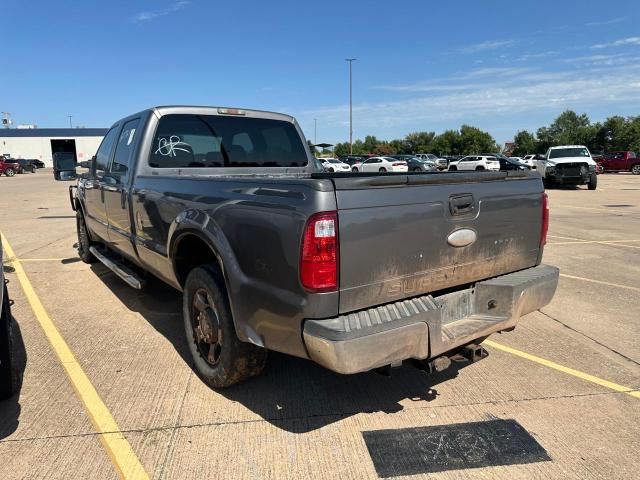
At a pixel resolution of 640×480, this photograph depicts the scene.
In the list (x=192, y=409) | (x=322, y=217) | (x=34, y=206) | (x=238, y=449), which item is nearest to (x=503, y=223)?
(x=322, y=217)

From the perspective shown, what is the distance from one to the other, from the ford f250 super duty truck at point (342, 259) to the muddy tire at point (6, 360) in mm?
1077

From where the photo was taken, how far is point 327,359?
2.33m

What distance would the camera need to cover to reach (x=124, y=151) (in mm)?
4656

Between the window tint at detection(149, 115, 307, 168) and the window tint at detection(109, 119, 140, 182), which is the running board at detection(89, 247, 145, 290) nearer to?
the window tint at detection(109, 119, 140, 182)

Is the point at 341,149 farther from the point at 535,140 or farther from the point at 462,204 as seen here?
A: the point at 462,204

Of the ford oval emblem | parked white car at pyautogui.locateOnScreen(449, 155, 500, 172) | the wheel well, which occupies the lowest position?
the wheel well

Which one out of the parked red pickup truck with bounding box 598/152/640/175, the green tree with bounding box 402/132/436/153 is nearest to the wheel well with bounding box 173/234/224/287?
the parked red pickup truck with bounding box 598/152/640/175

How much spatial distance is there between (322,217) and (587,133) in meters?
96.1

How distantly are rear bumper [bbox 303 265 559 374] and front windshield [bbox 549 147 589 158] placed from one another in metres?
21.7

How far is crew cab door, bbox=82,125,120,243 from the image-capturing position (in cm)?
527

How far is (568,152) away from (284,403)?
2299 cm

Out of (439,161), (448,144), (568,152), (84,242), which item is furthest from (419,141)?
(84,242)

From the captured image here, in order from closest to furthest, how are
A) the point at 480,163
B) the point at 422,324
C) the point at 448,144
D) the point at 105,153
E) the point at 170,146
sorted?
the point at 422,324 < the point at 170,146 < the point at 105,153 < the point at 480,163 < the point at 448,144

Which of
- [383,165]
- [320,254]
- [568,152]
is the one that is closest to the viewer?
[320,254]
